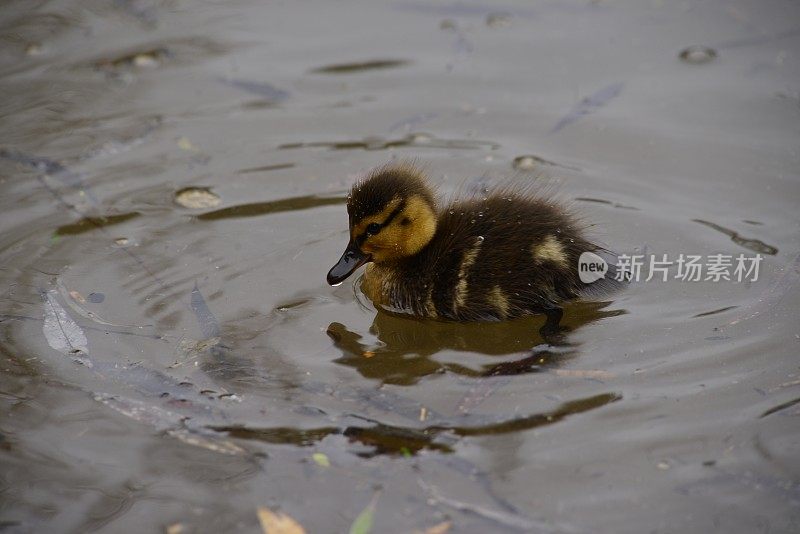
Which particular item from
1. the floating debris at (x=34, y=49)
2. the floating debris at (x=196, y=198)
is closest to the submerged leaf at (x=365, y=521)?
the floating debris at (x=196, y=198)

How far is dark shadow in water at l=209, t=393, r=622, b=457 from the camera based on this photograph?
10.9ft

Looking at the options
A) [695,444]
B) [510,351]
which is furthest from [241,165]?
[695,444]

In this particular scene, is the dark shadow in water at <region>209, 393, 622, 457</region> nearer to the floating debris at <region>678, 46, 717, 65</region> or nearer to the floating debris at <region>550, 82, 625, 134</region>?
the floating debris at <region>550, 82, 625, 134</region>

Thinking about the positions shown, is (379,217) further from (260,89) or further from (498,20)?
(498,20)

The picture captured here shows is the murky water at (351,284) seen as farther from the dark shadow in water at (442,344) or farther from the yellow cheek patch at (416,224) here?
the yellow cheek patch at (416,224)

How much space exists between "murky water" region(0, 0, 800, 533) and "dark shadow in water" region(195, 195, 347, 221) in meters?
0.02

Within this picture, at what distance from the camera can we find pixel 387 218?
4.14 metres

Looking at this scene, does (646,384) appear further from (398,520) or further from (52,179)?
(52,179)

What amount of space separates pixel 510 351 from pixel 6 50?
4.30m

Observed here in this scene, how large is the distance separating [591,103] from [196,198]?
7.64ft

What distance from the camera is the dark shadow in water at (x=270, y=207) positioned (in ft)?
15.9

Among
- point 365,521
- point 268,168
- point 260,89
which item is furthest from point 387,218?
point 260,89

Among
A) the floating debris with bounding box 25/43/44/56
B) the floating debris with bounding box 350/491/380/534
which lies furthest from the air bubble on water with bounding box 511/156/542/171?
the floating debris with bounding box 25/43/44/56

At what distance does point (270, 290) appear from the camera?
4.31 meters
